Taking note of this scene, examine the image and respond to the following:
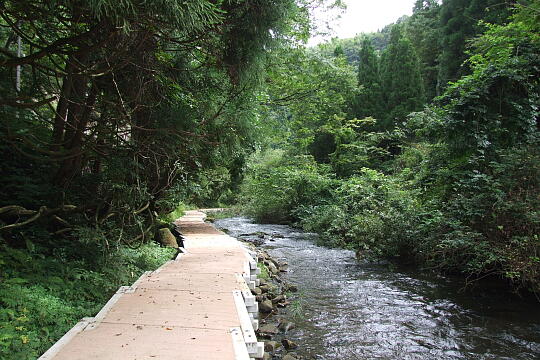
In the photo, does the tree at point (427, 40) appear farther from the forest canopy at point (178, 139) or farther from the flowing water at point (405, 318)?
the flowing water at point (405, 318)

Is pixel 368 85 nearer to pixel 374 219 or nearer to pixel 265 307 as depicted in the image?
pixel 374 219

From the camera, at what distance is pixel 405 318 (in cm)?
555

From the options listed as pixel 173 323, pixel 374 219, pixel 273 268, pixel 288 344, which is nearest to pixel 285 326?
pixel 288 344

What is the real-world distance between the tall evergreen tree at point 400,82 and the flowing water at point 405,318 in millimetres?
13601

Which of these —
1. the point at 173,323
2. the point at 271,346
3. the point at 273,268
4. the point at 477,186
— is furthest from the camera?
the point at 273,268

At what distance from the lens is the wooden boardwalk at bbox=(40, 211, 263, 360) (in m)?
2.74

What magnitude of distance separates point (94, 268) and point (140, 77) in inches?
111

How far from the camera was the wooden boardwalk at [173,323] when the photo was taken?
2740mm

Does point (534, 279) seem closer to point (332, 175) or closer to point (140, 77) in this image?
point (140, 77)

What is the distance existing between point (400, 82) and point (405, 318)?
1762cm

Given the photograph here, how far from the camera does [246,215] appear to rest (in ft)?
77.2

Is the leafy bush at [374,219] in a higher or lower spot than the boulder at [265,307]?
higher

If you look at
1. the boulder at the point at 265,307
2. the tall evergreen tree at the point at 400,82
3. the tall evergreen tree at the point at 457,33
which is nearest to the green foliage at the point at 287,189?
the tall evergreen tree at the point at 400,82

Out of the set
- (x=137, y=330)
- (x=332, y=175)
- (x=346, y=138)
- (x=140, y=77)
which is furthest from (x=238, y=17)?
(x=346, y=138)
